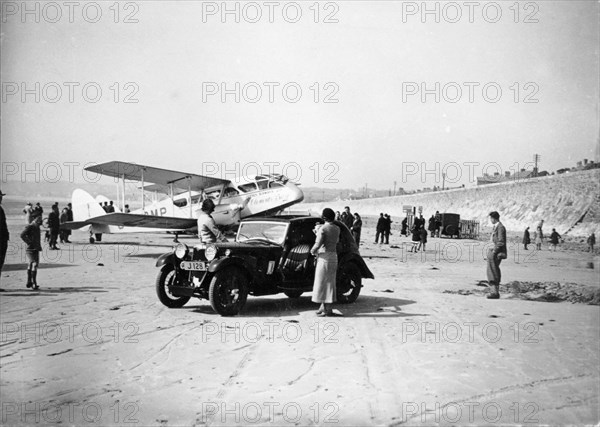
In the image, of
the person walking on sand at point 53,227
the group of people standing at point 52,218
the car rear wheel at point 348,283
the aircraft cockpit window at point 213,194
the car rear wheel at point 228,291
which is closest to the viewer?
the car rear wheel at point 228,291

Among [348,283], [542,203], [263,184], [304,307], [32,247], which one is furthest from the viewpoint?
[542,203]

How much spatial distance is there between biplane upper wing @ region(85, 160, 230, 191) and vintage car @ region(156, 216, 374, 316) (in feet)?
41.6

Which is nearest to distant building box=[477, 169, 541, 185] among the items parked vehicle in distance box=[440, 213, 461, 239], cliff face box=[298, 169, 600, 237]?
cliff face box=[298, 169, 600, 237]

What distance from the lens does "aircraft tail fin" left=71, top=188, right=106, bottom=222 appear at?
26.0 m

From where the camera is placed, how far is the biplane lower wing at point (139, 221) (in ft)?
69.6

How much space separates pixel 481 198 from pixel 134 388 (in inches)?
2898

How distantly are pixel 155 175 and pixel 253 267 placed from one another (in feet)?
52.2

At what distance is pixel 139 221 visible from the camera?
2255 centimetres

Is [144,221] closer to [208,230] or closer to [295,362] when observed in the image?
[208,230]

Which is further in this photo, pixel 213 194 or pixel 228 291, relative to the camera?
pixel 213 194

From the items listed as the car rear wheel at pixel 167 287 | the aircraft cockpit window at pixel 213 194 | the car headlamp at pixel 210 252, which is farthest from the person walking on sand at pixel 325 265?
the aircraft cockpit window at pixel 213 194

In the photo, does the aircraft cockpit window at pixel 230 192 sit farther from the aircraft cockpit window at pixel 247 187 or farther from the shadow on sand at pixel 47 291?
the shadow on sand at pixel 47 291

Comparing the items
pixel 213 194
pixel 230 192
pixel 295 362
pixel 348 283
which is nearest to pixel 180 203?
pixel 213 194

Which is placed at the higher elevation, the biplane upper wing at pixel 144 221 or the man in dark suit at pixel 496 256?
the biplane upper wing at pixel 144 221
